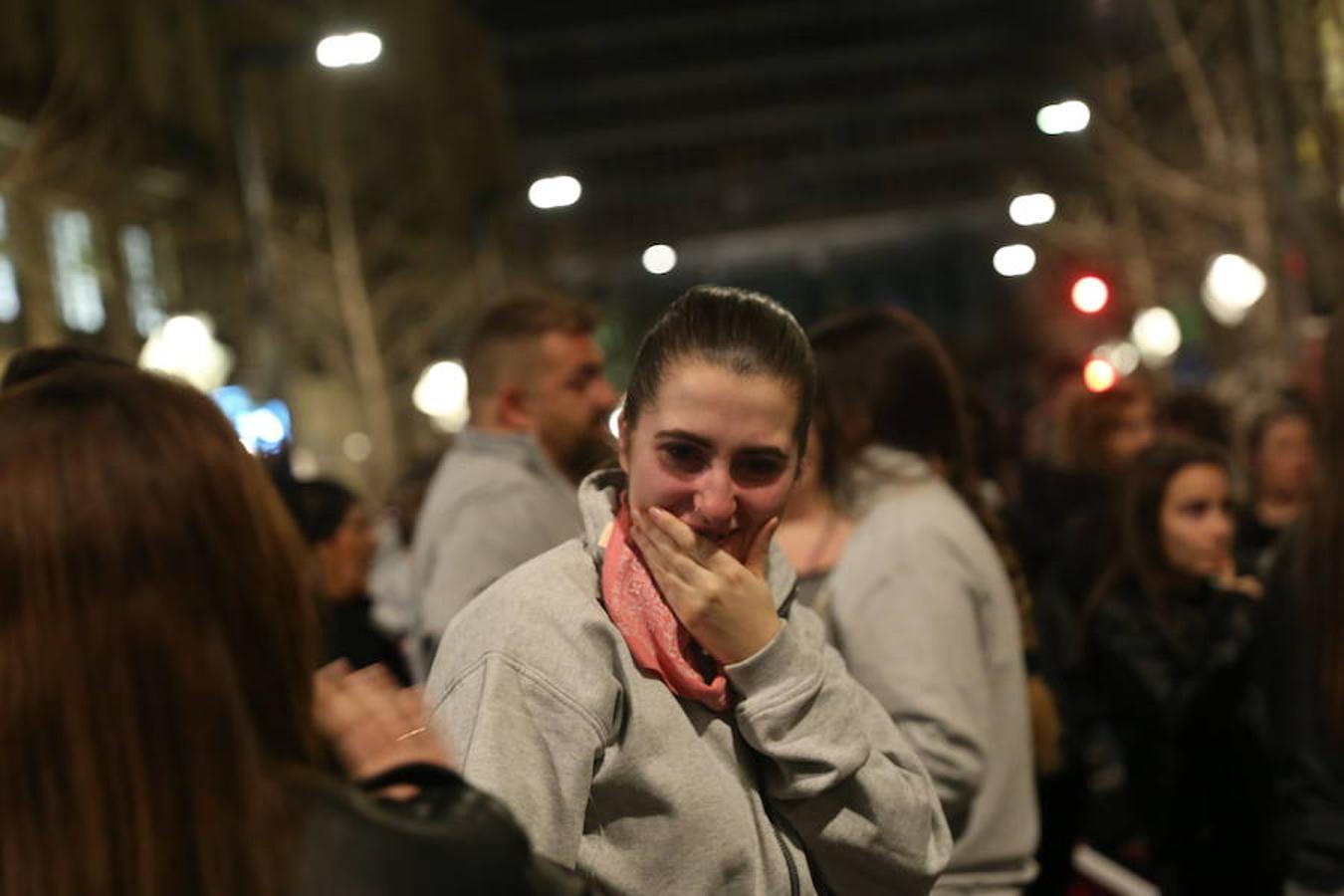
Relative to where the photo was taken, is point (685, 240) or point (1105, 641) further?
point (685, 240)

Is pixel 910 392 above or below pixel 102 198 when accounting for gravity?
below

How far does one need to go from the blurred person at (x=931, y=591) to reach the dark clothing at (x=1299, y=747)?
2.10ft

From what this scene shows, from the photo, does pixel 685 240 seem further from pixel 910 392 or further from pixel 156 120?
pixel 910 392

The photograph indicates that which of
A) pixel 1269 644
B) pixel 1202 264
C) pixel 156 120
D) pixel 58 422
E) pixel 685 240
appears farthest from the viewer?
pixel 685 240

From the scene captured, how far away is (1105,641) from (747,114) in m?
114

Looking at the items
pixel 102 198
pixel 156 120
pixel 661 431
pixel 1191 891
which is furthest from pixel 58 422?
pixel 156 120

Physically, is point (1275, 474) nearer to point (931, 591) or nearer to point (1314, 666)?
point (931, 591)

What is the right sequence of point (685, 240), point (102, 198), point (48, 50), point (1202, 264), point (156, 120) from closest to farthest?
point (102, 198), point (48, 50), point (156, 120), point (1202, 264), point (685, 240)

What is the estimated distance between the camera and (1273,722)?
4293 millimetres

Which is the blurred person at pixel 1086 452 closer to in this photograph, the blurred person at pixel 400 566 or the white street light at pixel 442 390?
the blurred person at pixel 400 566

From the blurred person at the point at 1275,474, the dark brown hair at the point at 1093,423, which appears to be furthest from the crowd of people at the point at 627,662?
the dark brown hair at the point at 1093,423

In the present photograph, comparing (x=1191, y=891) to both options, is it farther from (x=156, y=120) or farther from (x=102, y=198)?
(x=156, y=120)

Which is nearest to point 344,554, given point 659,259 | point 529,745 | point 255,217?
point 529,745

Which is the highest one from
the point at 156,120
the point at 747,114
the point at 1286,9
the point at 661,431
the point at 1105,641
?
the point at 747,114
